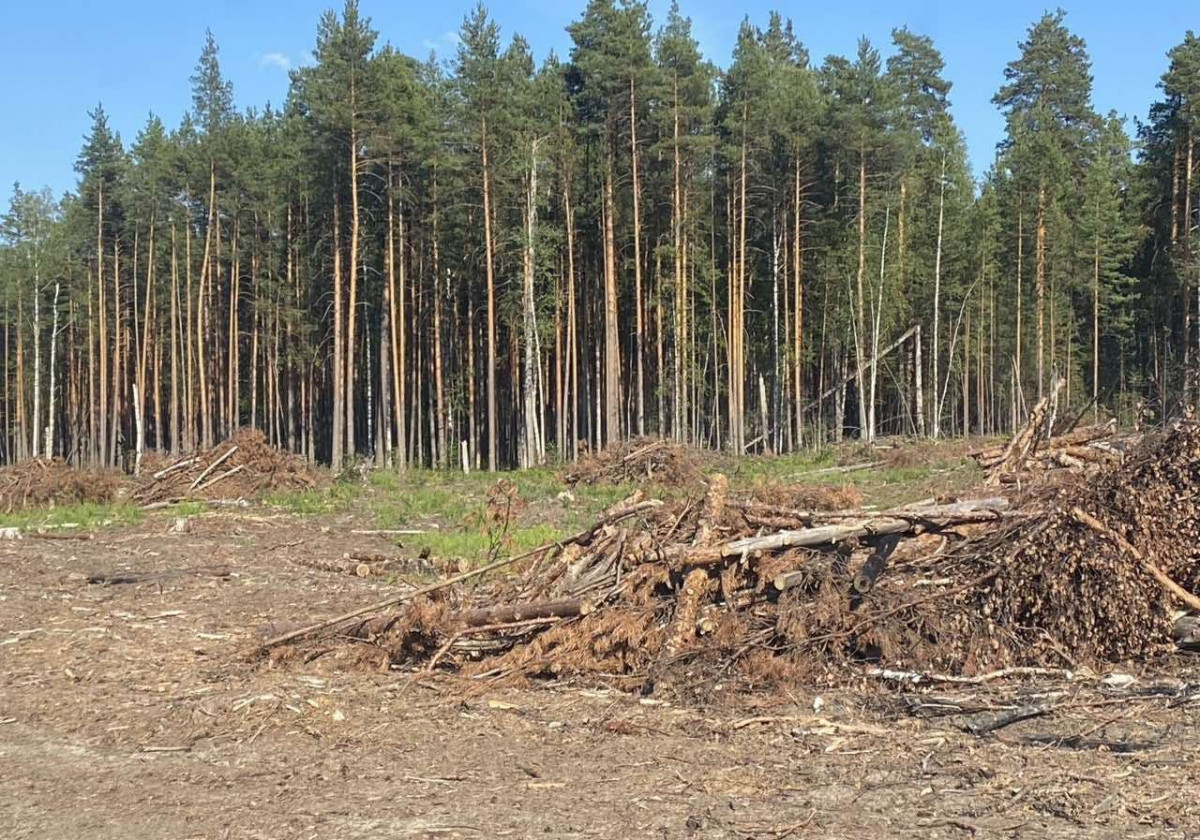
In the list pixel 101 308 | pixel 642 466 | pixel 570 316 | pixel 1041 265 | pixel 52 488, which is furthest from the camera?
pixel 101 308

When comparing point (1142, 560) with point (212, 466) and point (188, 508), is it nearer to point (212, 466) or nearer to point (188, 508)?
point (188, 508)

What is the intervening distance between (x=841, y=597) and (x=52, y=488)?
21067 millimetres

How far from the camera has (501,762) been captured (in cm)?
601

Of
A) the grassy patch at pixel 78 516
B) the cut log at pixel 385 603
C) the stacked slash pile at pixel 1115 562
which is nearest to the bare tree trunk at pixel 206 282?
the grassy patch at pixel 78 516

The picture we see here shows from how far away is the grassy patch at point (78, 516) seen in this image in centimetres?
1908

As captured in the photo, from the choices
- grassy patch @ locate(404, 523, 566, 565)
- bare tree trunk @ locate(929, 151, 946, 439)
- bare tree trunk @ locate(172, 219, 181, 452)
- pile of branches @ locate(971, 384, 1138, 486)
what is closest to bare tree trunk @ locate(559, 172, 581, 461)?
bare tree trunk @ locate(172, 219, 181, 452)

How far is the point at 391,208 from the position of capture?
122ft

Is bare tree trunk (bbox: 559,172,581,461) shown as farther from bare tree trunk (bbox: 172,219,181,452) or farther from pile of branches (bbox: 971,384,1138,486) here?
pile of branches (bbox: 971,384,1138,486)

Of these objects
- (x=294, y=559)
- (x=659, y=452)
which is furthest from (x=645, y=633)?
(x=659, y=452)

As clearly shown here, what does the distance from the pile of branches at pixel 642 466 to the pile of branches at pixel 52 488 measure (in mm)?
10651

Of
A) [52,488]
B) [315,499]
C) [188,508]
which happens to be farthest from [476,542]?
[52,488]

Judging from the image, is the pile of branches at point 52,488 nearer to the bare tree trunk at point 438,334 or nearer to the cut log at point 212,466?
the cut log at point 212,466

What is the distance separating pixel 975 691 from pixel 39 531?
16.6 m

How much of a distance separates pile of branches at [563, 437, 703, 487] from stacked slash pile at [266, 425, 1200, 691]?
1469cm
